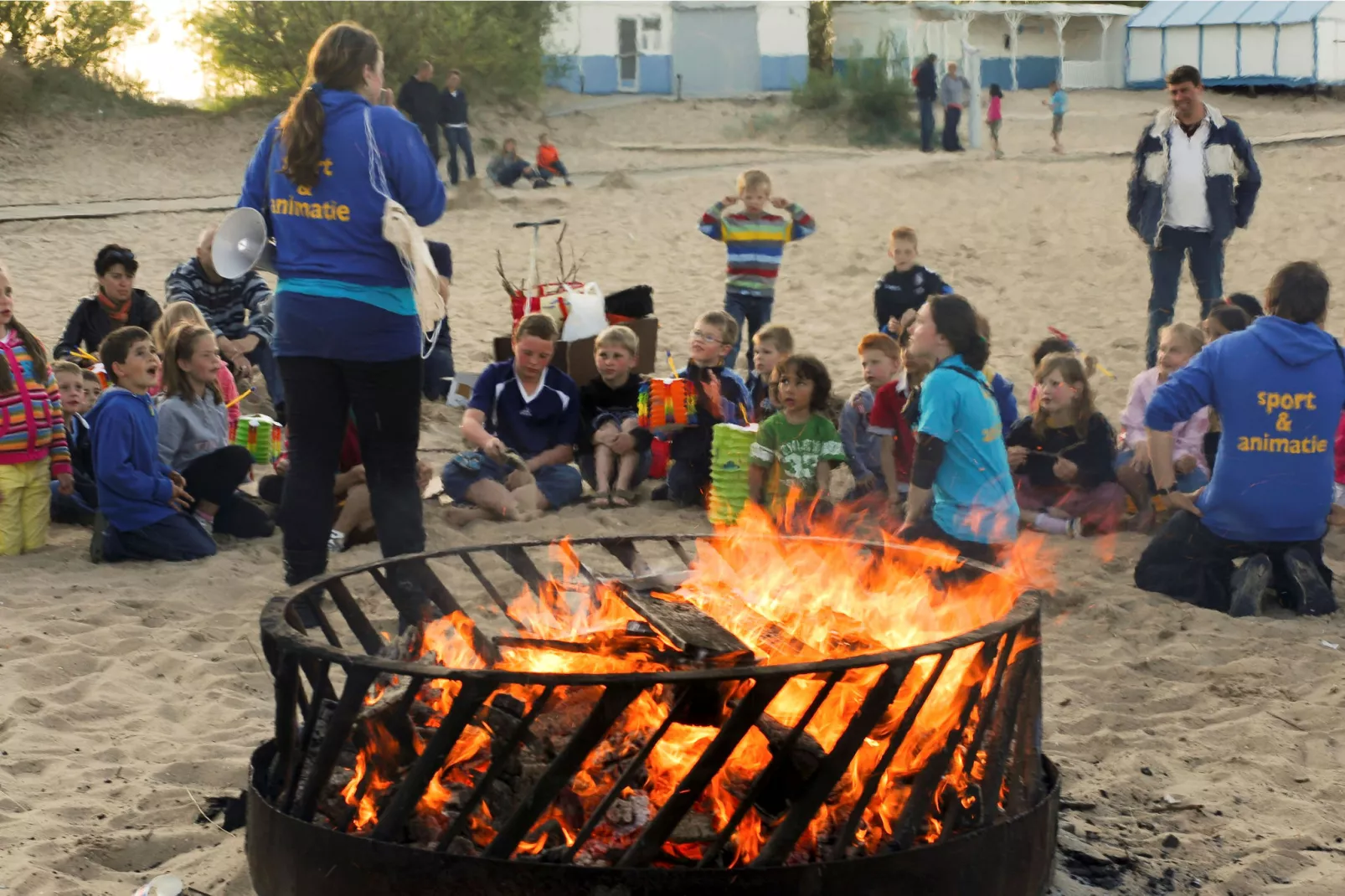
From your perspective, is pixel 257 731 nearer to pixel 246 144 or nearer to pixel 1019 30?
pixel 246 144

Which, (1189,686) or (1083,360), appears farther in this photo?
(1083,360)

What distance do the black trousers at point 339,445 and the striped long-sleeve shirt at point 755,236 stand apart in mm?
5308

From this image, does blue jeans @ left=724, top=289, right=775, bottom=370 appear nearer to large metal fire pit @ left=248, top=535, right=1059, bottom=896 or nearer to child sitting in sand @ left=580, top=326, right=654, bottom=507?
child sitting in sand @ left=580, top=326, right=654, bottom=507

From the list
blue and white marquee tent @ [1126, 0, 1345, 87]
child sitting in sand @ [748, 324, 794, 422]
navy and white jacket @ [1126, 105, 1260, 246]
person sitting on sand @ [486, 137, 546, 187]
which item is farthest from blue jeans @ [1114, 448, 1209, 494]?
blue and white marquee tent @ [1126, 0, 1345, 87]

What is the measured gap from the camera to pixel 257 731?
15.5 feet

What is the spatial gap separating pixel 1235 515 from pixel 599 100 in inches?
1282

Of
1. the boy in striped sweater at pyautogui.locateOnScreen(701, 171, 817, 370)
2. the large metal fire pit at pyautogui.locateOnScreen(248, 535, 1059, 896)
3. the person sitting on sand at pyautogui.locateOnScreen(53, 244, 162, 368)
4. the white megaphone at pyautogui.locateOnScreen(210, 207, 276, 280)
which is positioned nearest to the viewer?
the large metal fire pit at pyautogui.locateOnScreen(248, 535, 1059, 896)

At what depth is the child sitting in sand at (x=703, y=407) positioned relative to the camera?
313 inches

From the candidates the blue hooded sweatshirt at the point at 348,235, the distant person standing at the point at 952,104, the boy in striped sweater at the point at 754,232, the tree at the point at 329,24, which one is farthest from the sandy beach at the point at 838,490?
the tree at the point at 329,24

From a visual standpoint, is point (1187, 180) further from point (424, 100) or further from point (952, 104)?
point (952, 104)

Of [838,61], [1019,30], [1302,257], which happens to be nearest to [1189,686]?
[1302,257]

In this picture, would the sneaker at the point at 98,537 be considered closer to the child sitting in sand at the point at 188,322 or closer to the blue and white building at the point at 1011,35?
the child sitting in sand at the point at 188,322

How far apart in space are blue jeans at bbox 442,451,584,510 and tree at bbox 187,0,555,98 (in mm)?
23273

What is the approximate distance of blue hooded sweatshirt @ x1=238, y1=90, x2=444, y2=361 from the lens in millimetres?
5156
